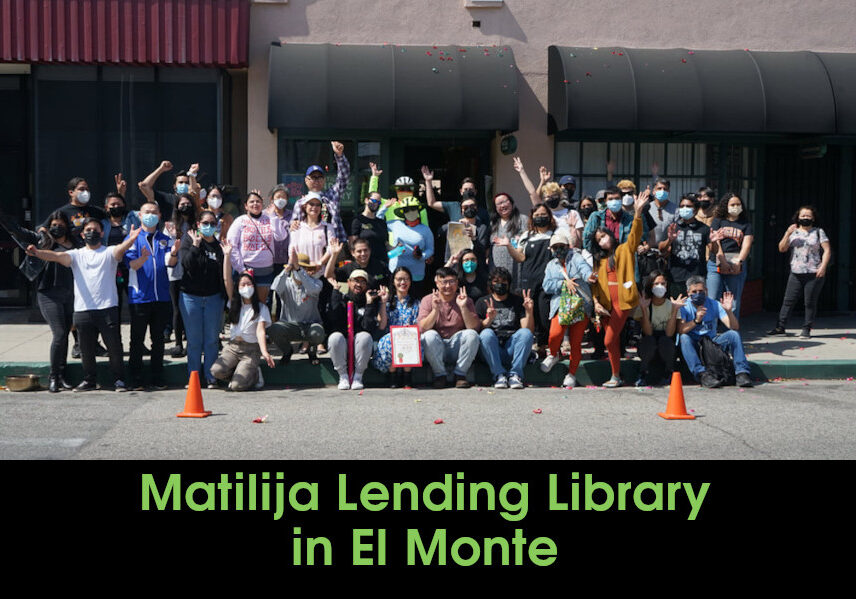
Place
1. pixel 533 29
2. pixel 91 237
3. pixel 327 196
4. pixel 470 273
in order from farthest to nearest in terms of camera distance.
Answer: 1. pixel 533 29
2. pixel 327 196
3. pixel 470 273
4. pixel 91 237

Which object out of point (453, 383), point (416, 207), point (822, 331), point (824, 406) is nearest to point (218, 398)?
point (453, 383)

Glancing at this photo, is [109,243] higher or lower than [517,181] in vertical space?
lower

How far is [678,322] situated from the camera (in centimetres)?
1106

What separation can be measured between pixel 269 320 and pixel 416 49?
5.27m

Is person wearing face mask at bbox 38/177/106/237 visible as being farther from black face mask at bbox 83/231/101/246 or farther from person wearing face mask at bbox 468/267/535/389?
person wearing face mask at bbox 468/267/535/389

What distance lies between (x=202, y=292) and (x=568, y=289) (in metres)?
3.90

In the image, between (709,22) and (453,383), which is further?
(709,22)

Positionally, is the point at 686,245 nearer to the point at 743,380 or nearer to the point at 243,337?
the point at 743,380

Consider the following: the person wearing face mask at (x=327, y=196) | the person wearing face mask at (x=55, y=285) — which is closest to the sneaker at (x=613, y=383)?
the person wearing face mask at (x=327, y=196)

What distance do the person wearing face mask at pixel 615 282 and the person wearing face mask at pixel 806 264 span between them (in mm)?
3517

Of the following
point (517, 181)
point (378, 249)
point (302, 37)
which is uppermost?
point (302, 37)

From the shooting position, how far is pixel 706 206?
12.8m

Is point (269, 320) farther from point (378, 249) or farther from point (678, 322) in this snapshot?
point (678, 322)

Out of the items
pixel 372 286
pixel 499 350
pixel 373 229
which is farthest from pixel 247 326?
pixel 499 350
